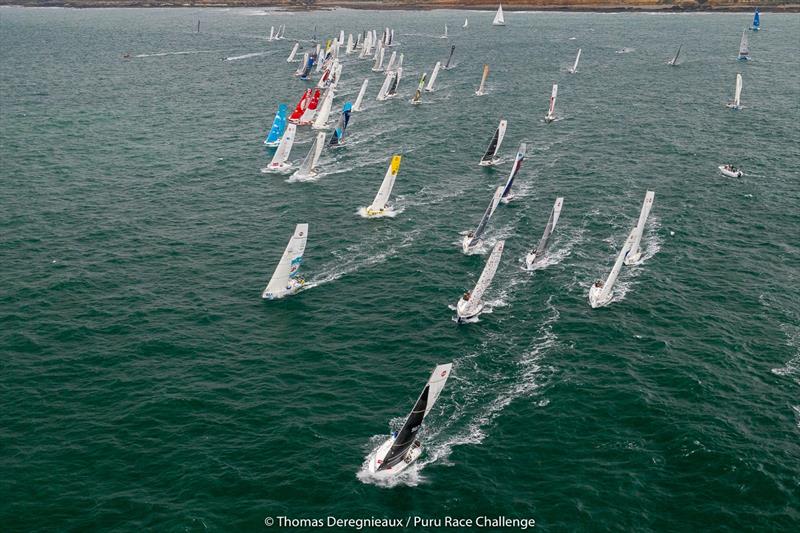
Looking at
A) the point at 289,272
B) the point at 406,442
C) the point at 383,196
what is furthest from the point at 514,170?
the point at 406,442

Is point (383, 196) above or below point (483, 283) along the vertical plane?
above

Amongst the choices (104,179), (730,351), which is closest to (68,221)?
(104,179)

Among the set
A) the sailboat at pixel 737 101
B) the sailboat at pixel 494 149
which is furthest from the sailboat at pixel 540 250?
the sailboat at pixel 737 101

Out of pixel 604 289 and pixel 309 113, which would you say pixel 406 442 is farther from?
pixel 309 113

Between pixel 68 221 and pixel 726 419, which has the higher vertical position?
pixel 68 221

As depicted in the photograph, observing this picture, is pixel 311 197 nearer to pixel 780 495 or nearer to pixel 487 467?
pixel 487 467

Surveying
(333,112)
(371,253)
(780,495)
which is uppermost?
(333,112)

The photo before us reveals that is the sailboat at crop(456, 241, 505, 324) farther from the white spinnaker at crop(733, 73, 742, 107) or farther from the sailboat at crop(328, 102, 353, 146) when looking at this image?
the white spinnaker at crop(733, 73, 742, 107)
